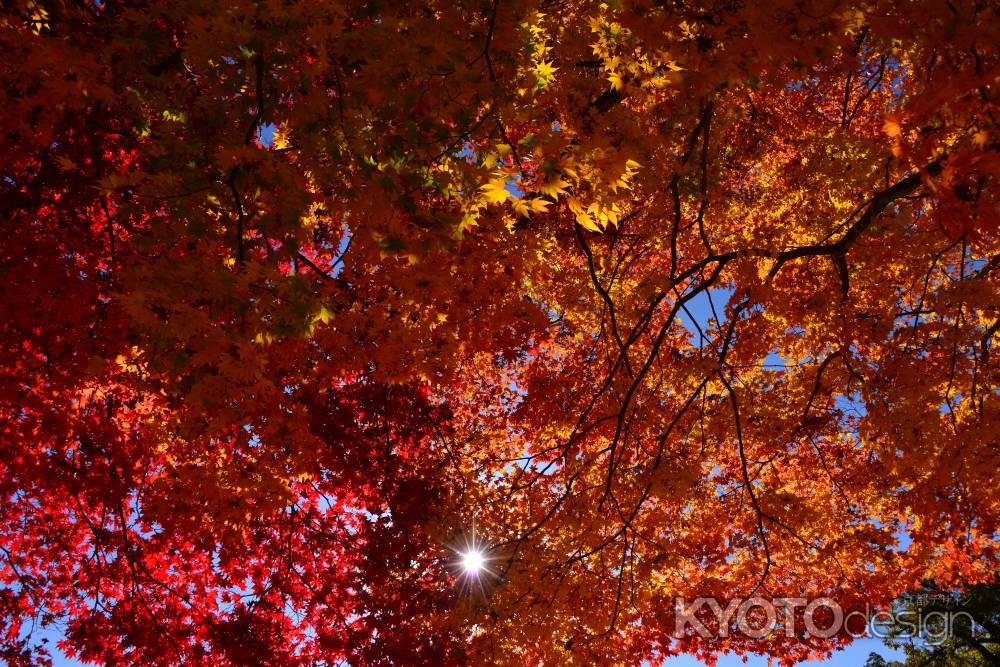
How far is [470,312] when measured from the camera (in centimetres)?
758

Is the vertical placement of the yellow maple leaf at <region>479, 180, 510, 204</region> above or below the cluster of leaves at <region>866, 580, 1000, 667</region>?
below

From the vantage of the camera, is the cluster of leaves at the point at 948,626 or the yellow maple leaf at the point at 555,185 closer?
the yellow maple leaf at the point at 555,185

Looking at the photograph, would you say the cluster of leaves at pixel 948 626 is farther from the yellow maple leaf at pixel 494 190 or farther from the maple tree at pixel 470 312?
the yellow maple leaf at pixel 494 190

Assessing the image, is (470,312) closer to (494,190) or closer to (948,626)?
(494,190)

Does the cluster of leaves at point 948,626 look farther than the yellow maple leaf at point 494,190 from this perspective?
Yes

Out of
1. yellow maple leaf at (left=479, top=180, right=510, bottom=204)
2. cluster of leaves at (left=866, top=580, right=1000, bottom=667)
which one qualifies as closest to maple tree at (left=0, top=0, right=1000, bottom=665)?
yellow maple leaf at (left=479, top=180, right=510, bottom=204)

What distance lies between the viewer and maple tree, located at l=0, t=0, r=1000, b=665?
3.41 m

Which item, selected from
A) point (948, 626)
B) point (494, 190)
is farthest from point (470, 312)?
point (948, 626)

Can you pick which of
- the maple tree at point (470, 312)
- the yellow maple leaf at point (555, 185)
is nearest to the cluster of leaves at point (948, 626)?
the maple tree at point (470, 312)

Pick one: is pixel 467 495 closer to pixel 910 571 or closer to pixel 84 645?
pixel 84 645

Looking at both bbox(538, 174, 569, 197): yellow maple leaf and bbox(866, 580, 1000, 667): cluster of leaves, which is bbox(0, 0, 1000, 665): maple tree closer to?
bbox(538, 174, 569, 197): yellow maple leaf

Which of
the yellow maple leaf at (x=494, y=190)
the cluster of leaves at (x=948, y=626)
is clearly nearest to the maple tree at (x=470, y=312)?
the yellow maple leaf at (x=494, y=190)

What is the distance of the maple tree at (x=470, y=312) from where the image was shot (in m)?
3.41

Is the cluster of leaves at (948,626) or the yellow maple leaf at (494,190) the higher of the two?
the cluster of leaves at (948,626)
